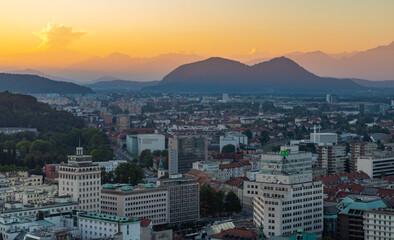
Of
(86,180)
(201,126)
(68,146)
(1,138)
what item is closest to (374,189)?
(86,180)

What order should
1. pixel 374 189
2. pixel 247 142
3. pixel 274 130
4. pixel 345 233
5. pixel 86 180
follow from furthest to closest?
pixel 274 130, pixel 247 142, pixel 374 189, pixel 86 180, pixel 345 233

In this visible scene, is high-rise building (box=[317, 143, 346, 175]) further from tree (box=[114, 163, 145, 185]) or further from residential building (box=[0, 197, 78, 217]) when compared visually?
residential building (box=[0, 197, 78, 217])

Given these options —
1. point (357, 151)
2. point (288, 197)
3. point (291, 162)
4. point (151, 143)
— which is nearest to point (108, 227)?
point (288, 197)

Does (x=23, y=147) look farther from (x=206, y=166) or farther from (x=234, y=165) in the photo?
(x=234, y=165)

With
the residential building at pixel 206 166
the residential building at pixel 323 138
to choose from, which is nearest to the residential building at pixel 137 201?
the residential building at pixel 206 166

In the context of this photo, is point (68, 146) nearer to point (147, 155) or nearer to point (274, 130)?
point (147, 155)

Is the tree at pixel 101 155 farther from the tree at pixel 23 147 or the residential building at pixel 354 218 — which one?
the residential building at pixel 354 218
